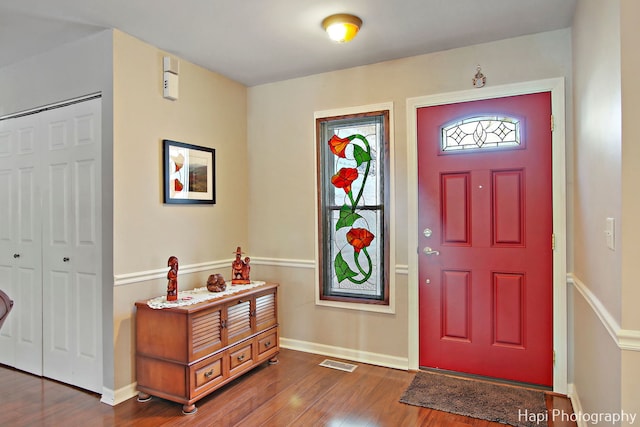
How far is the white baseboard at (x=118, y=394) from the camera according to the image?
2.57 metres

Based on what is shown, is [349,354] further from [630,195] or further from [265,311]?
[630,195]

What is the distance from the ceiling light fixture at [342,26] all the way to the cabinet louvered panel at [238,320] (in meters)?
1.96

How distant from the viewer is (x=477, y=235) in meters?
2.88

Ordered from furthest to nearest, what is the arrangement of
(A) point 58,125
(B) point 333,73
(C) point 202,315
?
(B) point 333,73 < (A) point 58,125 < (C) point 202,315

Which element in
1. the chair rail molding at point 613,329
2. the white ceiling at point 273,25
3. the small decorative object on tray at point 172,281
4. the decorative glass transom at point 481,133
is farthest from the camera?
the decorative glass transom at point 481,133

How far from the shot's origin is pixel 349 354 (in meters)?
3.33

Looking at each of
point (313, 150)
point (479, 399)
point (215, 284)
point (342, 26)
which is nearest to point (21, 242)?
point (215, 284)

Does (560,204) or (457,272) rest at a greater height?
(560,204)

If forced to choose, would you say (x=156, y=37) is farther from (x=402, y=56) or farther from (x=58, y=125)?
(x=402, y=56)

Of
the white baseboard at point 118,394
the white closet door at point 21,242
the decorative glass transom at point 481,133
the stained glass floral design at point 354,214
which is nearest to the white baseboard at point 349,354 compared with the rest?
the stained glass floral design at point 354,214

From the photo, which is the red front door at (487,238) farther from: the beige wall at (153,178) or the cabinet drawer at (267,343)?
the beige wall at (153,178)

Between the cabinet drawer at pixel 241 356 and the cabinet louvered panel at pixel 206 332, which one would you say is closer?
the cabinet louvered panel at pixel 206 332

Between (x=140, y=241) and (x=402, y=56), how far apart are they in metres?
2.38

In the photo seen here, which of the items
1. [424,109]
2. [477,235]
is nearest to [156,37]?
[424,109]
